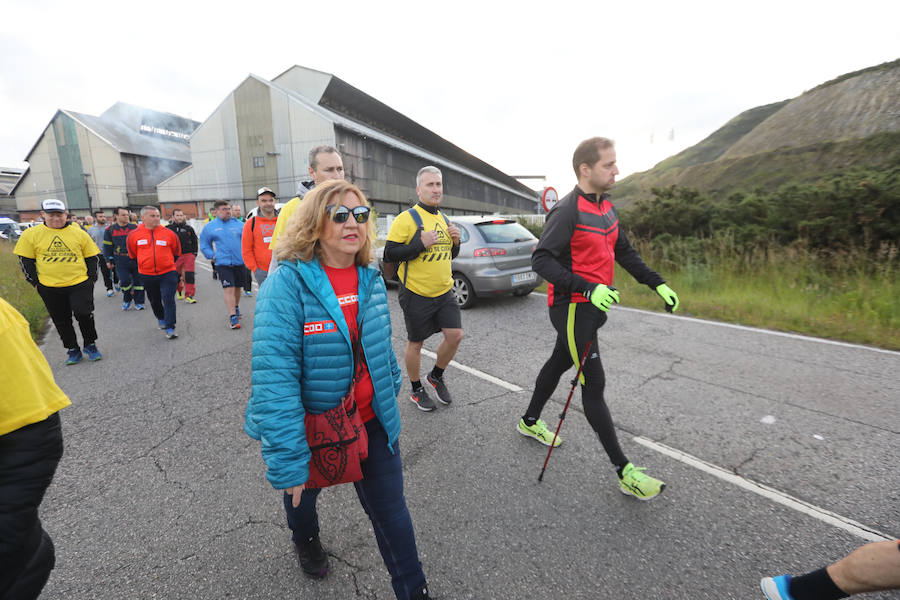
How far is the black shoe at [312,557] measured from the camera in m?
2.03

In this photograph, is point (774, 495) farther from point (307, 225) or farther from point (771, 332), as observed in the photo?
point (771, 332)

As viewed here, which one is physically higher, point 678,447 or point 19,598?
point 19,598

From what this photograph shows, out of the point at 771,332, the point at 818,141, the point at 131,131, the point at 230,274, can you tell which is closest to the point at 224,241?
the point at 230,274

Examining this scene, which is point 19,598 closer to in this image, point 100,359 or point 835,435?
point 835,435

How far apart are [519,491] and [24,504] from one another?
2.30m

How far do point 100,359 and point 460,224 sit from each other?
19.0 feet

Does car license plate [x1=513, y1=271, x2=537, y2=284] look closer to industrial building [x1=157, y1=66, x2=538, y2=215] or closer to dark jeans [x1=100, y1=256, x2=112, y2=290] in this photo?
dark jeans [x1=100, y1=256, x2=112, y2=290]

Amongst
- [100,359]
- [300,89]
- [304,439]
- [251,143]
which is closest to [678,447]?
[304,439]

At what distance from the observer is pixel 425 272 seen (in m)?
3.68

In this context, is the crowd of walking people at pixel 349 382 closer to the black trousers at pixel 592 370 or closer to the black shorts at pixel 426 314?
the black trousers at pixel 592 370

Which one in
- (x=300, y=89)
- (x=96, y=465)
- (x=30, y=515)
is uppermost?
(x=300, y=89)

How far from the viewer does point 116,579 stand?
2.10 meters

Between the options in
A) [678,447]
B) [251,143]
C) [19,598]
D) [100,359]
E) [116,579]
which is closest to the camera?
[19,598]

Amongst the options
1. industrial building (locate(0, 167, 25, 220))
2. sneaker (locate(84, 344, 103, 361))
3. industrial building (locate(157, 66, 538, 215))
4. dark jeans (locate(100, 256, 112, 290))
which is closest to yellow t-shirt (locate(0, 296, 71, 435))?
sneaker (locate(84, 344, 103, 361))
